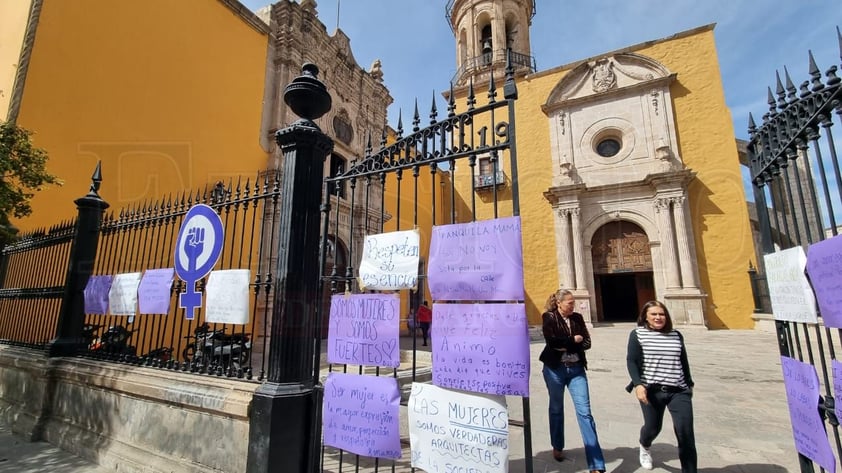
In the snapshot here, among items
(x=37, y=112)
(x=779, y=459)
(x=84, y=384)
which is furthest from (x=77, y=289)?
(x=779, y=459)

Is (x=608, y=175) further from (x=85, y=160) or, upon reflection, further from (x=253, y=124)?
(x=85, y=160)

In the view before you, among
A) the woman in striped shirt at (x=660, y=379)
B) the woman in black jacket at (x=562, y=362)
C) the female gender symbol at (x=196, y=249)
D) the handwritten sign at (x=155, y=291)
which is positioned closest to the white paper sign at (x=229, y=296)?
the female gender symbol at (x=196, y=249)

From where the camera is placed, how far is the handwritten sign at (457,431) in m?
2.06

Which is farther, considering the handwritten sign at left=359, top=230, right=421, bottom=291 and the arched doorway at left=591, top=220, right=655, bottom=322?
the arched doorway at left=591, top=220, right=655, bottom=322

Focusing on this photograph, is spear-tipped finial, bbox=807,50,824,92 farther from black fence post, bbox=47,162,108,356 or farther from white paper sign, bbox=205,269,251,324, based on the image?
black fence post, bbox=47,162,108,356

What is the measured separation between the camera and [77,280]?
438cm

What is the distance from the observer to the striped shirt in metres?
2.93

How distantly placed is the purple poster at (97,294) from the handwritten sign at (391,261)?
3.46 meters

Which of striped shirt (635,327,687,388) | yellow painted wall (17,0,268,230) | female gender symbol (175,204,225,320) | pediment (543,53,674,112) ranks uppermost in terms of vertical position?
pediment (543,53,674,112)

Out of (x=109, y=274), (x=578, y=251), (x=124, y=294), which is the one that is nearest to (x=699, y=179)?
(x=578, y=251)

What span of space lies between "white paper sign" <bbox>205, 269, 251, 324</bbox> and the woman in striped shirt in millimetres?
3121

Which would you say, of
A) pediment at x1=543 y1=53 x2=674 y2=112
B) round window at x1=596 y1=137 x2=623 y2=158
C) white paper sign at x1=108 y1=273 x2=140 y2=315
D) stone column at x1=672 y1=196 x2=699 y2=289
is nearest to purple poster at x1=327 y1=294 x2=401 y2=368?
white paper sign at x1=108 y1=273 x2=140 y2=315

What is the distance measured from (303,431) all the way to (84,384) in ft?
9.60

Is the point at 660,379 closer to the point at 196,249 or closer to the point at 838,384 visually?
the point at 838,384
